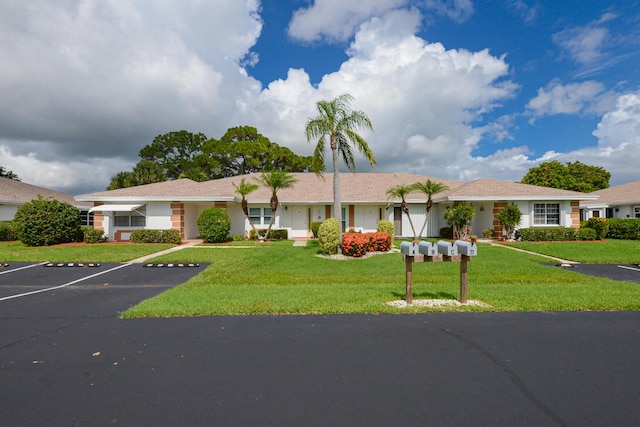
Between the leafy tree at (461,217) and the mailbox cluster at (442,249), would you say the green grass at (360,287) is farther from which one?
the leafy tree at (461,217)

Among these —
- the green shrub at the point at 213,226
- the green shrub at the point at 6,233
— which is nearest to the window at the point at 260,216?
the green shrub at the point at 213,226

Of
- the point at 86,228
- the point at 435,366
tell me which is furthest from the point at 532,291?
the point at 86,228

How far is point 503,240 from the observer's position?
66.3 feet

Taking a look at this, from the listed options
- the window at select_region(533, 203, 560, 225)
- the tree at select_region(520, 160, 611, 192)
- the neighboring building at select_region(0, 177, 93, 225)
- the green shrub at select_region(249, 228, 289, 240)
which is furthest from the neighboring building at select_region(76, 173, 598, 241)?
the tree at select_region(520, 160, 611, 192)

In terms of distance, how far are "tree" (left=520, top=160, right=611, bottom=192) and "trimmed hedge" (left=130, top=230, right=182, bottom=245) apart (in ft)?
140

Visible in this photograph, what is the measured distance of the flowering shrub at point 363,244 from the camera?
14.1 metres

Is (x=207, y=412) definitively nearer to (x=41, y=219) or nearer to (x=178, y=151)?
(x=41, y=219)

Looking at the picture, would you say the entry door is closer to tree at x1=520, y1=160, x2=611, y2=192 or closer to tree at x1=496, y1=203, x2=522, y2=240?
tree at x1=496, y1=203, x2=522, y2=240

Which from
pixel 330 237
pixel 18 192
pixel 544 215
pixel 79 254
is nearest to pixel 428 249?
pixel 330 237

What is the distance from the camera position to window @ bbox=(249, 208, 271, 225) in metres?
23.0

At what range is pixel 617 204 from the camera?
2588cm

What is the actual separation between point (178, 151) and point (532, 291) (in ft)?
148

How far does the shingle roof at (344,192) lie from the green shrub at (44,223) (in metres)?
2.22

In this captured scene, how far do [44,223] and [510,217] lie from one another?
Result: 26.6 metres
